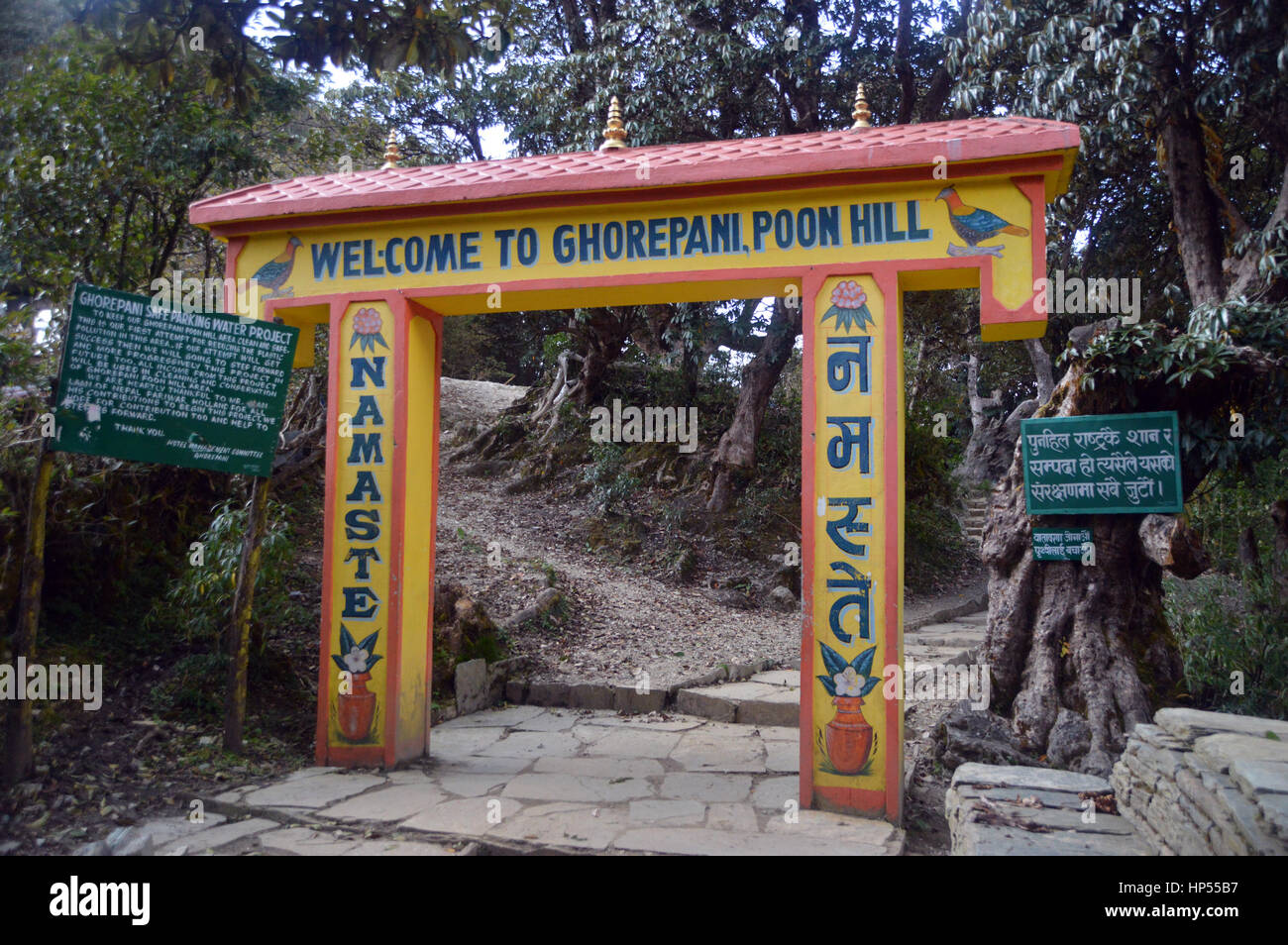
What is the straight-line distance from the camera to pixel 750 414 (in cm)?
1323

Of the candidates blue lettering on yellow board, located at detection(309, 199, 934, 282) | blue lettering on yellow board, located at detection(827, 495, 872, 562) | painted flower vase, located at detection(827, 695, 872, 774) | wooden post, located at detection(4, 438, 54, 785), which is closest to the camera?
wooden post, located at detection(4, 438, 54, 785)

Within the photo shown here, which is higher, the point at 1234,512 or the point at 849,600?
the point at 1234,512

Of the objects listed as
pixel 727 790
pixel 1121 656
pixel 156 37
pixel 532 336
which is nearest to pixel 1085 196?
pixel 1121 656

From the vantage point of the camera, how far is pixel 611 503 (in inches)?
507

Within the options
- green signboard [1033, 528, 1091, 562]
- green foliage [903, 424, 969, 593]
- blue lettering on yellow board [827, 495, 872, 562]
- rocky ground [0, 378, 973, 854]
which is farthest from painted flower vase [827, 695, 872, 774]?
→ green foliage [903, 424, 969, 593]

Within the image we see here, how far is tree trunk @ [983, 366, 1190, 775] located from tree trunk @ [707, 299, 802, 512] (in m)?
6.91

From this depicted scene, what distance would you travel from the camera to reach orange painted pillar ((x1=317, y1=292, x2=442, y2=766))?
206 inches

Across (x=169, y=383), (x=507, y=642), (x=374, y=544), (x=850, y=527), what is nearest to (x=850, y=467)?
(x=850, y=527)

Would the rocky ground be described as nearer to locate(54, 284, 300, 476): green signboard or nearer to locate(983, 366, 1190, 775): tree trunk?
locate(983, 366, 1190, 775): tree trunk

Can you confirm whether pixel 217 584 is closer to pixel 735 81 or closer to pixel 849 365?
pixel 849 365

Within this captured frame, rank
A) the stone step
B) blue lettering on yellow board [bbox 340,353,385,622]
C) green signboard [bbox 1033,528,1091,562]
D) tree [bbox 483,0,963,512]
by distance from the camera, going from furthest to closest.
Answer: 1. tree [bbox 483,0,963,512]
2. green signboard [bbox 1033,528,1091,562]
3. blue lettering on yellow board [bbox 340,353,385,622]
4. the stone step

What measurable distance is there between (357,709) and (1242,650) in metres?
6.13

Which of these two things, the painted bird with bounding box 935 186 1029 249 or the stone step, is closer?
the stone step

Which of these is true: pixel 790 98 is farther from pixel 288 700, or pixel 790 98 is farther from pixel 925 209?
pixel 288 700
